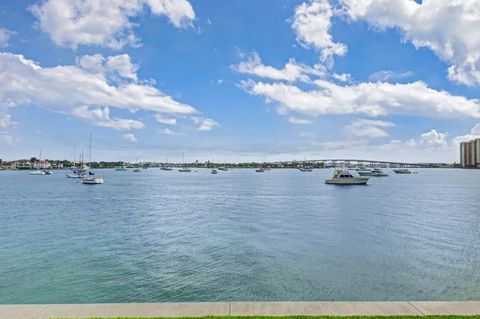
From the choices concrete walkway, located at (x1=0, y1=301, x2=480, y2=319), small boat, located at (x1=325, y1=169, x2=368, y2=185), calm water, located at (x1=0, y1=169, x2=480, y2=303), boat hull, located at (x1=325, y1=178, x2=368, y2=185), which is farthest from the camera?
small boat, located at (x1=325, y1=169, x2=368, y2=185)

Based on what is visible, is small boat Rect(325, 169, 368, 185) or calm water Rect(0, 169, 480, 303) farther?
small boat Rect(325, 169, 368, 185)

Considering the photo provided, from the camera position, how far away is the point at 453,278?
15180 mm

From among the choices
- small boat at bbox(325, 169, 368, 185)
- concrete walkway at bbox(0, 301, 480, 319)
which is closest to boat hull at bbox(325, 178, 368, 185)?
small boat at bbox(325, 169, 368, 185)

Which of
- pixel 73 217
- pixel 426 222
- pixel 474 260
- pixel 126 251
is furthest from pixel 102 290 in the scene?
pixel 426 222

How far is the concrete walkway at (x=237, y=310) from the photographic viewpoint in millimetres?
6980

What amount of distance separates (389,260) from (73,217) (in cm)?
3040

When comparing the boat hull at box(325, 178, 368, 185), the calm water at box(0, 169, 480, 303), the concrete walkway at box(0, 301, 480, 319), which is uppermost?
the concrete walkway at box(0, 301, 480, 319)

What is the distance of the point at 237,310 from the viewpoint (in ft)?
23.6

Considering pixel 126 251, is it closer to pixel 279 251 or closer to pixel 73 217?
pixel 279 251

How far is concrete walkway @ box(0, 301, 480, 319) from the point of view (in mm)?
6980

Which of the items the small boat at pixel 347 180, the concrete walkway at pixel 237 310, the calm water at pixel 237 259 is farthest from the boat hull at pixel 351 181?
the concrete walkway at pixel 237 310

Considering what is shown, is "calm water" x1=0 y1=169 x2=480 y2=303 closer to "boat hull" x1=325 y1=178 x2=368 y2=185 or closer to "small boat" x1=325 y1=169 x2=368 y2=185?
"boat hull" x1=325 y1=178 x2=368 y2=185

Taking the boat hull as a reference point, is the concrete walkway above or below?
above

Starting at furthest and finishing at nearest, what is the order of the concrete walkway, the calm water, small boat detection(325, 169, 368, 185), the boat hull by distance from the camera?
1. small boat detection(325, 169, 368, 185)
2. the boat hull
3. the calm water
4. the concrete walkway
